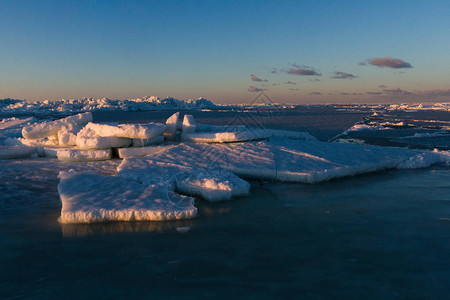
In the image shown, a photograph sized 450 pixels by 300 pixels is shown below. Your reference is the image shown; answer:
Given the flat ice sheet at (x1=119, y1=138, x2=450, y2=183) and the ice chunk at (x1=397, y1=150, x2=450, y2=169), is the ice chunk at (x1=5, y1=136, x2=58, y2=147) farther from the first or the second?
the ice chunk at (x1=397, y1=150, x2=450, y2=169)

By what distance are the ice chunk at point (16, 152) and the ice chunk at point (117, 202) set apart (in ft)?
18.8

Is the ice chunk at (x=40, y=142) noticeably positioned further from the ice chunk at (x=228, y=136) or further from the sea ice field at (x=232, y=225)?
the ice chunk at (x=228, y=136)

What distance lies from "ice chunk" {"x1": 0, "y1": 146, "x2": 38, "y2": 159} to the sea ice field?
5.56 ft

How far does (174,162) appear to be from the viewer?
8336mm

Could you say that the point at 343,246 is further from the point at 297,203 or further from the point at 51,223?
the point at 51,223

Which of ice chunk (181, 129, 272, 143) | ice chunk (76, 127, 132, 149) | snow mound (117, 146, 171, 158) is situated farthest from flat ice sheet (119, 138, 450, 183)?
ice chunk (76, 127, 132, 149)

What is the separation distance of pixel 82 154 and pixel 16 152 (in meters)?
2.83

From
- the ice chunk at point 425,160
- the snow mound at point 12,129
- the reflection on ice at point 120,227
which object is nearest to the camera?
the reflection on ice at point 120,227

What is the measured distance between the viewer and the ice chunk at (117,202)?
16.7ft

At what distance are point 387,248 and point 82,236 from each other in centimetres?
422

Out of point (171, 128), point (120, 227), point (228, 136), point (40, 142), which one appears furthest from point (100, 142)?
point (120, 227)

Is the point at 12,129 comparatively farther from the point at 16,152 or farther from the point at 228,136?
the point at 228,136

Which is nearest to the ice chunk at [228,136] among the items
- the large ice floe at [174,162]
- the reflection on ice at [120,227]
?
the large ice floe at [174,162]

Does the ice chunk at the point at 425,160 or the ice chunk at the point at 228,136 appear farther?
the ice chunk at the point at 228,136
